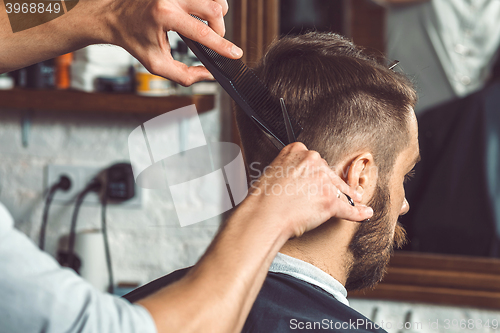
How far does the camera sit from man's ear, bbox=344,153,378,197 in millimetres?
785

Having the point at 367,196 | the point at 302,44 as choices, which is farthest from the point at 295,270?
the point at 302,44

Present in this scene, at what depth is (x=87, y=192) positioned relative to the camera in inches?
56.9

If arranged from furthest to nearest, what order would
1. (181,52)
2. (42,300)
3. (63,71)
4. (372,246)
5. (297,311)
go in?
1. (63,71)
2. (181,52)
3. (372,246)
4. (297,311)
5. (42,300)

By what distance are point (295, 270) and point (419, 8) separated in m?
0.87

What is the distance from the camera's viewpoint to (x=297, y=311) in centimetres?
74

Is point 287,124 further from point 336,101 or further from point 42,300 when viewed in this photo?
point 42,300

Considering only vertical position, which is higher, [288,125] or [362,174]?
[288,125]

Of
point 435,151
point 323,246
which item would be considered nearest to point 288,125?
point 323,246

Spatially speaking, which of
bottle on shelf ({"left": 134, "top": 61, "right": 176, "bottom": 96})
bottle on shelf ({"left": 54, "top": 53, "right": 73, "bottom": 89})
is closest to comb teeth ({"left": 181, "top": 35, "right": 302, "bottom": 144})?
bottle on shelf ({"left": 134, "top": 61, "right": 176, "bottom": 96})

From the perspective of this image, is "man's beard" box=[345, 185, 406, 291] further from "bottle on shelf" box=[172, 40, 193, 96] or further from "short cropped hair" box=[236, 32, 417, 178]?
"bottle on shelf" box=[172, 40, 193, 96]

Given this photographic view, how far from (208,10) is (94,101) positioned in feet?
2.70

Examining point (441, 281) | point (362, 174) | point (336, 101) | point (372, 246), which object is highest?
point (336, 101)

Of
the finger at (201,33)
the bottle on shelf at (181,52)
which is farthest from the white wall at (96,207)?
the finger at (201,33)

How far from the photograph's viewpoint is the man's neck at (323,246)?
A: 32.7 inches
